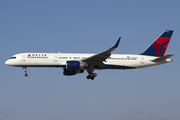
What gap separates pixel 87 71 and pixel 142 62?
29.1ft

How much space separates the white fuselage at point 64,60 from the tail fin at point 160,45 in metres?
2.32

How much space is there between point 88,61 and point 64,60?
366 cm

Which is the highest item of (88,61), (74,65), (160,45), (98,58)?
(160,45)

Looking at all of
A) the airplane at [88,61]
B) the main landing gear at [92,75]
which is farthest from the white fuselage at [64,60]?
the main landing gear at [92,75]

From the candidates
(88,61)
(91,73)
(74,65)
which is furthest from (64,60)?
(91,73)

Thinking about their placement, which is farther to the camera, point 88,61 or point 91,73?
point 91,73

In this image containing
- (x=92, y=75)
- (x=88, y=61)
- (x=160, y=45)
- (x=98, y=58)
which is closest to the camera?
(x=98, y=58)

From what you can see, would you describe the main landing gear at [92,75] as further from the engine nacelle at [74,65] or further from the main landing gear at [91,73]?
the engine nacelle at [74,65]

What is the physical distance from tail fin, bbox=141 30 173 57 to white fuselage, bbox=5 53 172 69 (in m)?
2.32

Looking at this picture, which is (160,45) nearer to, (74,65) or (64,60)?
(74,65)

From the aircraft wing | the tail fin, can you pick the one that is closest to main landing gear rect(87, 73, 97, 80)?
the aircraft wing

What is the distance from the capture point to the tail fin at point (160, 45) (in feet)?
170

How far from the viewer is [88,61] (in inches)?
1834

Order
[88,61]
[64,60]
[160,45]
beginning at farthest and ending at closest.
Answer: [160,45]
[64,60]
[88,61]
